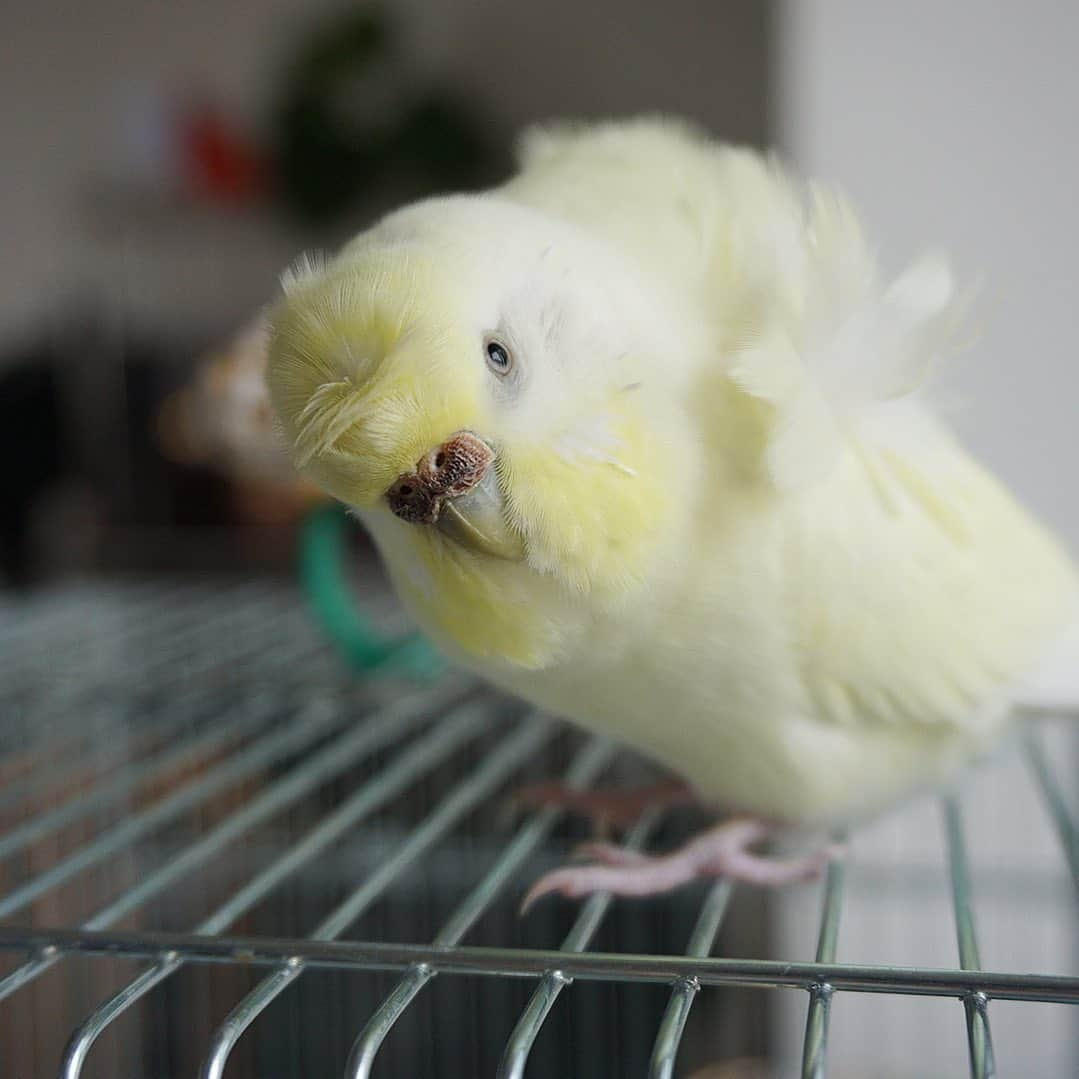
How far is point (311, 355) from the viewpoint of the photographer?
0.36m

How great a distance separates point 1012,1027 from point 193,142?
2.04 m

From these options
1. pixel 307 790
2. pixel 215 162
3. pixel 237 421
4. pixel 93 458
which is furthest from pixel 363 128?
pixel 307 790

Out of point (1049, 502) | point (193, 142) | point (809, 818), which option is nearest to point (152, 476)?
point (193, 142)

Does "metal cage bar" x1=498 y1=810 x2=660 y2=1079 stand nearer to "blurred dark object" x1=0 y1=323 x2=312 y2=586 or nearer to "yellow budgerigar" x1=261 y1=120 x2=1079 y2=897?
"yellow budgerigar" x1=261 y1=120 x2=1079 y2=897

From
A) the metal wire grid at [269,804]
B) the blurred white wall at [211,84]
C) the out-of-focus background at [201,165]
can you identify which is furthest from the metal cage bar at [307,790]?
the blurred white wall at [211,84]

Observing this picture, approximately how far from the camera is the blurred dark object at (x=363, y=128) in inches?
84.3

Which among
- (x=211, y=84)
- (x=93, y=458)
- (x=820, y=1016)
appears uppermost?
(x=211, y=84)

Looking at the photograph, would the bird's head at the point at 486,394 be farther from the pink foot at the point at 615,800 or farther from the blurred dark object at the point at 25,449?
the blurred dark object at the point at 25,449

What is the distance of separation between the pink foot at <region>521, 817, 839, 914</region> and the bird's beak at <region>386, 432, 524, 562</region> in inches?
7.6

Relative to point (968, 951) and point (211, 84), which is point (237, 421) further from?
point (211, 84)

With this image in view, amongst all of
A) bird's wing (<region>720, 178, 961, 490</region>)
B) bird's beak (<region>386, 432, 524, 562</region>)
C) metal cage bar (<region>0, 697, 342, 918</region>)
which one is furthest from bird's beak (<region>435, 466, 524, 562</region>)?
metal cage bar (<region>0, 697, 342, 918</region>)

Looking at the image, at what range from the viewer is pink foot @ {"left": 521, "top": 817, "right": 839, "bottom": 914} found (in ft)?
1.70

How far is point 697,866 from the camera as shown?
1.78ft

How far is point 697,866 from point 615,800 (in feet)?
0.32
